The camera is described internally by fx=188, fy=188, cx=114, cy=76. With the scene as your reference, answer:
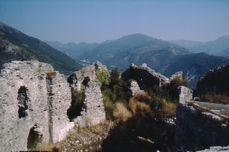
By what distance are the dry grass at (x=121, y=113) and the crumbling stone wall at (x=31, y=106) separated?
326 cm

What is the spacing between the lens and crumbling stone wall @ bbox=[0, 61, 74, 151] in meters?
7.60

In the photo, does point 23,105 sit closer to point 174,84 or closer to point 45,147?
point 45,147

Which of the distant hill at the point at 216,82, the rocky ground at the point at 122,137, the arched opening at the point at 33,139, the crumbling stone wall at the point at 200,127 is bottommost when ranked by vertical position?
the rocky ground at the point at 122,137

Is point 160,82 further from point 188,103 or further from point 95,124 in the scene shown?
point 188,103

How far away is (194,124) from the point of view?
724 cm

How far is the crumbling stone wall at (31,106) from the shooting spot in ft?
24.9

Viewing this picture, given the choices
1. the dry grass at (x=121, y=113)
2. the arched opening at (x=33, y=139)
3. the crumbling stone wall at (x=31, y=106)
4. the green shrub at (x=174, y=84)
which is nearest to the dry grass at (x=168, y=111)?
the dry grass at (x=121, y=113)

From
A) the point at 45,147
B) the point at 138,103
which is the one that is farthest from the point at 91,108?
the point at 45,147

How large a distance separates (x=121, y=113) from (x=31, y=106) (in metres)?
5.90

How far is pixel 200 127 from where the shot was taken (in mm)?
6945

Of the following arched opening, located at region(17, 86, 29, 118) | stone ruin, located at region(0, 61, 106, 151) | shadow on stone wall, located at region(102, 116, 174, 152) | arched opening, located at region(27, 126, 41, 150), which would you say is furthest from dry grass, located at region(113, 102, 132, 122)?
arched opening, located at region(17, 86, 29, 118)

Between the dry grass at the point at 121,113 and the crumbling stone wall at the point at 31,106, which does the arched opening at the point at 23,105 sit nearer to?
the crumbling stone wall at the point at 31,106

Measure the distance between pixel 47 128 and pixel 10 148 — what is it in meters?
2.27

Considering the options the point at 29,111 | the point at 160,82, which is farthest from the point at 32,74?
the point at 160,82
